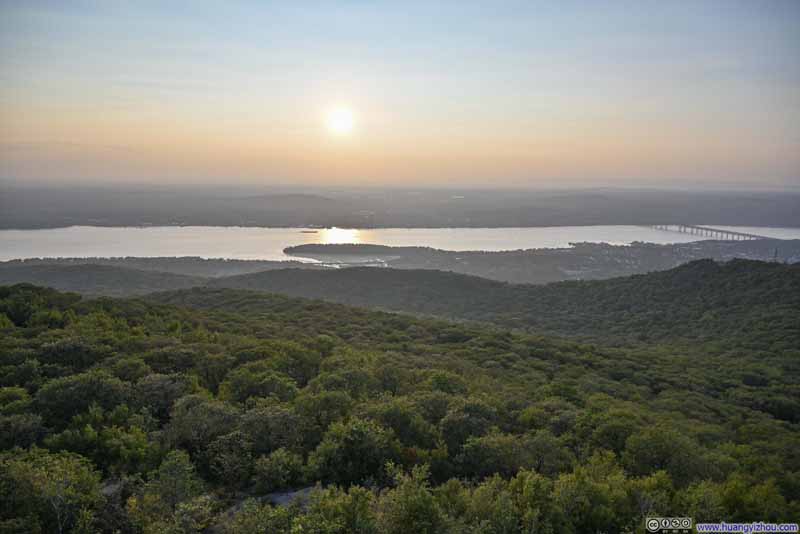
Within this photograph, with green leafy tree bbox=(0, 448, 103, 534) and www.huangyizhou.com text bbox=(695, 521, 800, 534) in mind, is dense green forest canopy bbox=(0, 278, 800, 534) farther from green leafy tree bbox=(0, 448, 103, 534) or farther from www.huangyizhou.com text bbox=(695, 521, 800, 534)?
www.huangyizhou.com text bbox=(695, 521, 800, 534)

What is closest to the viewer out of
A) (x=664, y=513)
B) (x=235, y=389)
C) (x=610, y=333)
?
(x=664, y=513)

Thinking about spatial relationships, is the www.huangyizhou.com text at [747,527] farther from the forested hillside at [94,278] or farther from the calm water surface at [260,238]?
the calm water surface at [260,238]

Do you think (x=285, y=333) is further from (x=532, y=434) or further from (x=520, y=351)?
(x=532, y=434)

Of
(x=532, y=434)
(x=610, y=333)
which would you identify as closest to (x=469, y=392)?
(x=532, y=434)

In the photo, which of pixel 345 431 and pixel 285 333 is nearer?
pixel 345 431

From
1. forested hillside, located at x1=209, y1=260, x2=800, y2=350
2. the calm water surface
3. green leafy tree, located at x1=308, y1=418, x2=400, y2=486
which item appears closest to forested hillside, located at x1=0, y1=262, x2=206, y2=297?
forested hillside, located at x1=209, y1=260, x2=800, y2=350

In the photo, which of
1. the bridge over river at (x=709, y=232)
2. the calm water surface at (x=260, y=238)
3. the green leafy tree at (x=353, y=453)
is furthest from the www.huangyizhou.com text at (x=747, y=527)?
the bridge over river at (x=709, y=232)

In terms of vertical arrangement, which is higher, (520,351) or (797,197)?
(797,197)
